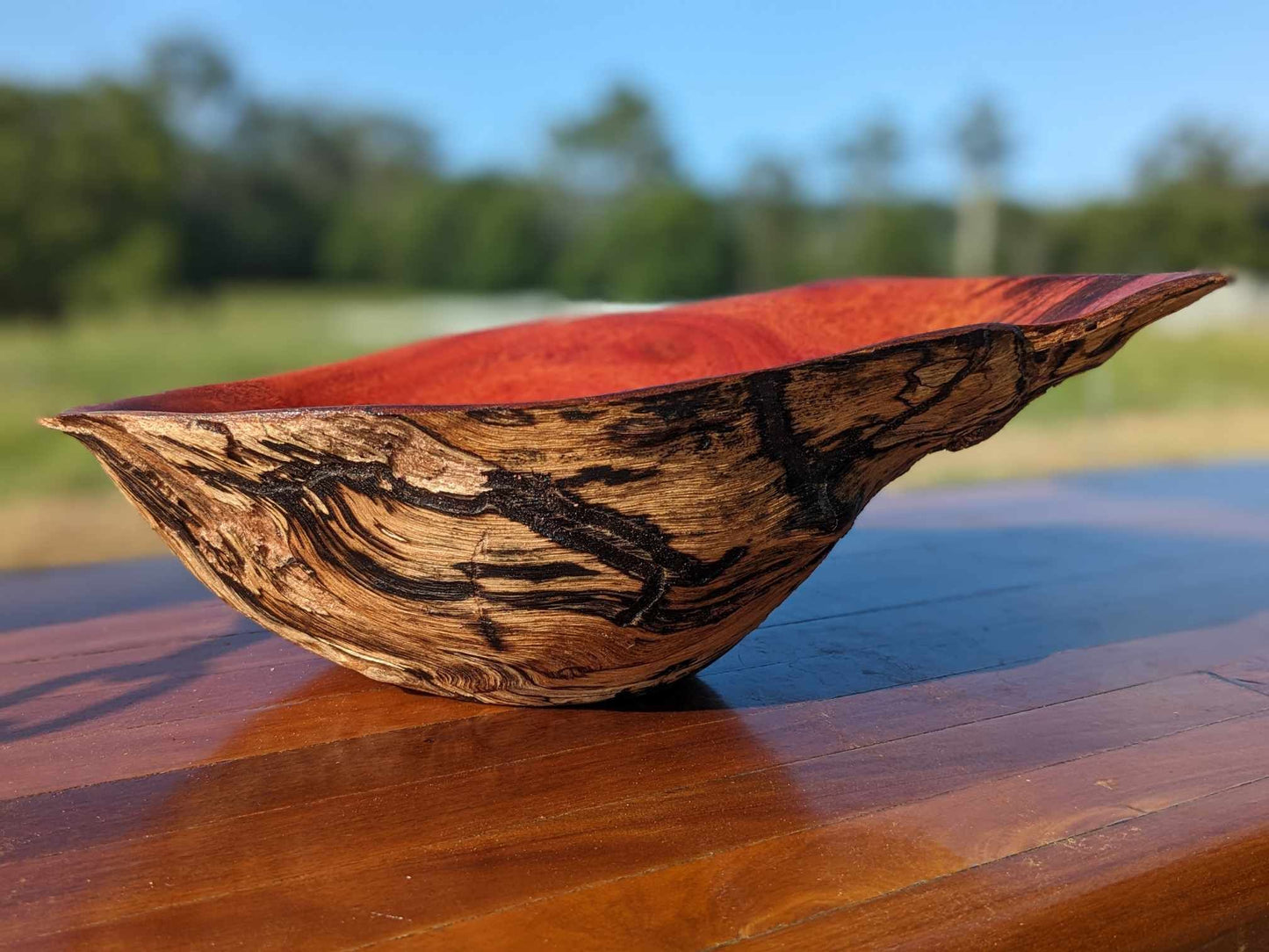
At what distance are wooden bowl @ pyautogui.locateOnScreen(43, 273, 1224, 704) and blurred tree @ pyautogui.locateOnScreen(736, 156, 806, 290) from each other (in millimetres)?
10766

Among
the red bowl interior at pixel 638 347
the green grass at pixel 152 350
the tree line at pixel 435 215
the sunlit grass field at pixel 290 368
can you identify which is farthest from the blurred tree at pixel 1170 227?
the red bowl interior at pixel 638 347

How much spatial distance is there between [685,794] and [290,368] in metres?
7.46

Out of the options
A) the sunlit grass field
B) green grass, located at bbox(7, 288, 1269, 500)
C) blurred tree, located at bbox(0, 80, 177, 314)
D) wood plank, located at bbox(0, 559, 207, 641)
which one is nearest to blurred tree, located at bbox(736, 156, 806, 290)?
the sunlit grass field

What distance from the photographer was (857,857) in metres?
0.64

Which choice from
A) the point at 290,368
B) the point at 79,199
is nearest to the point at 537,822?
the point at 290,368

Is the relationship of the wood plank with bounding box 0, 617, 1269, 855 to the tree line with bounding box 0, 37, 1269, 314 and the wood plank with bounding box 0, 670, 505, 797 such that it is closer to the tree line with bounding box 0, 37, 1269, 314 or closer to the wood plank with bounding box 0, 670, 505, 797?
the wood plank with bounding box 0, 670, 505, 797

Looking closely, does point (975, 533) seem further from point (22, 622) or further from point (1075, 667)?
point (22, 622)

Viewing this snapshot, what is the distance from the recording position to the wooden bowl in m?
0.62

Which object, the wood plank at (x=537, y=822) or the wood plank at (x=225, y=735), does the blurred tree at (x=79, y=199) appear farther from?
the wood plank at (x=537, y=822)

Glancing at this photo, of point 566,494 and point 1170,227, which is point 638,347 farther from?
point 1170,227

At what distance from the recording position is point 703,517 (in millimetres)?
664

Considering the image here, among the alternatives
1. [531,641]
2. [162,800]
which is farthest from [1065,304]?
[162,800]

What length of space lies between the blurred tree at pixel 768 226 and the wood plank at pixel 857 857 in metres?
10.8

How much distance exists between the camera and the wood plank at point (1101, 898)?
57 cm
